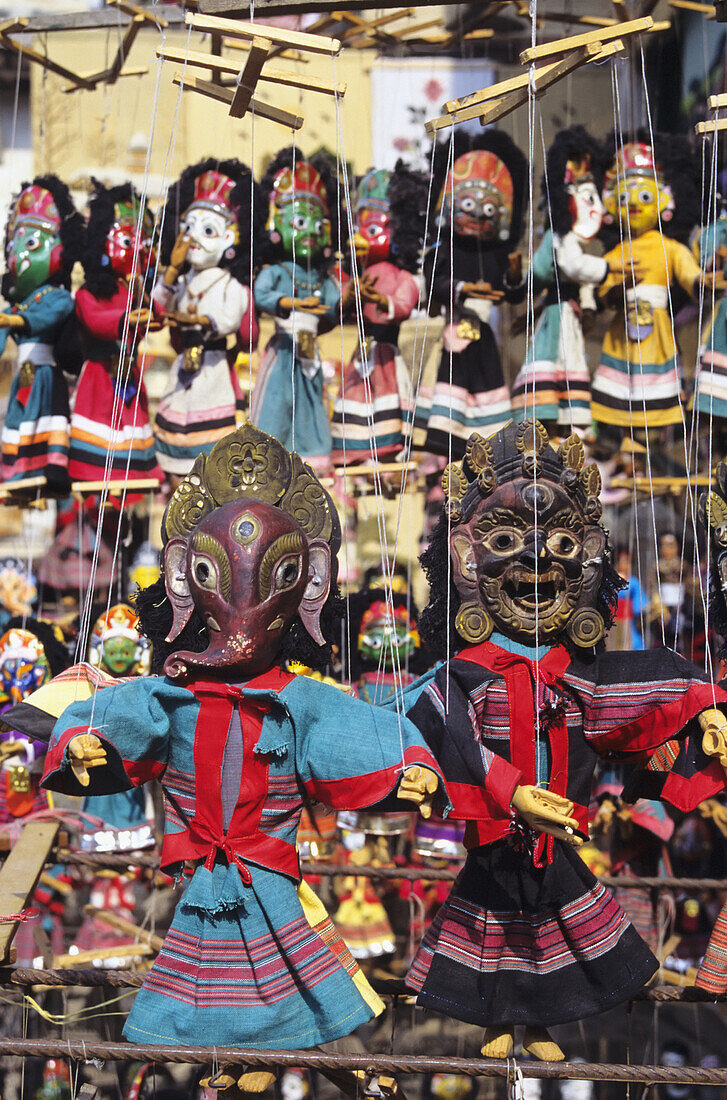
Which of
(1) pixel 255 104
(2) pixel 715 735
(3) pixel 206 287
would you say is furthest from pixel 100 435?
(2) pixel 715 735

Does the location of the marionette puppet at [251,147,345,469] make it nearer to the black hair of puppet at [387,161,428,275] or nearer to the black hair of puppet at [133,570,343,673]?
the black hair of puppet at [387,161,428,275]

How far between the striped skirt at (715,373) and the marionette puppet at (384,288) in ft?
3.20

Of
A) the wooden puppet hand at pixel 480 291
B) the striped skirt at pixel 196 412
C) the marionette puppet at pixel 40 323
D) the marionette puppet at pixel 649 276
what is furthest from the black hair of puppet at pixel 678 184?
the marionette puppet at pixel 40 323

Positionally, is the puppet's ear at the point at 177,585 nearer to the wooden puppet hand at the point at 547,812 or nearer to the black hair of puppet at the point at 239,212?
the wooden puppet hand at the point at 547,812

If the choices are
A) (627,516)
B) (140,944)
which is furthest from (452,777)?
(627,516)

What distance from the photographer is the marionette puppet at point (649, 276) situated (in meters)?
4.72

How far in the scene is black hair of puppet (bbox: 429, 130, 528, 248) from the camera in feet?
15.4

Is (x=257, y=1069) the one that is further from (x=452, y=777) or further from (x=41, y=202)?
(x=41, y=202)

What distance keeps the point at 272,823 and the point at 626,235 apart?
280cm

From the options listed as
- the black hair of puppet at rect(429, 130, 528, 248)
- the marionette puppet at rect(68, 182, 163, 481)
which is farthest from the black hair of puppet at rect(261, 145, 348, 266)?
the marionette puppet at rect(68, 182, 163, 481)

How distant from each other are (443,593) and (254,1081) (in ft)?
3.58

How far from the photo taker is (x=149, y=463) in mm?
4812

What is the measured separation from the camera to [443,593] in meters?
3.12

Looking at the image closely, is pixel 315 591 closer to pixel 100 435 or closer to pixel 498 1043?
pixel 498 1043
